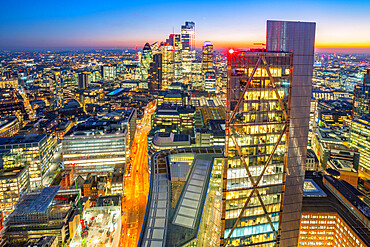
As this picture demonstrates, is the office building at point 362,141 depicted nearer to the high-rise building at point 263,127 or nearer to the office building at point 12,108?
the high-rise building at point 263,127

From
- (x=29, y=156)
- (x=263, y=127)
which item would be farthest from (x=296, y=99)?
(x=29, y=156)

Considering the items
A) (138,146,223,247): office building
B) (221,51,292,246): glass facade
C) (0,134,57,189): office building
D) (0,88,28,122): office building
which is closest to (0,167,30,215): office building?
(0,134,57,189): office building

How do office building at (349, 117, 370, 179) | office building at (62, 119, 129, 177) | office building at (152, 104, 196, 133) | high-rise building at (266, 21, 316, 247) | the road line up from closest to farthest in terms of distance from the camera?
high-rise building at (266, 21, 316, 247) → the road → office building at (62, 119, 129, 177) → office building at (349, 117, 370, 179) → office building at (152, 104, 196, 133)

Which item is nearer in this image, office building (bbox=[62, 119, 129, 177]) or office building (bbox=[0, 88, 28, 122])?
office building (bbox=[62, 119, 129, 177])

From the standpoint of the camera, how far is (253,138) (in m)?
35.5

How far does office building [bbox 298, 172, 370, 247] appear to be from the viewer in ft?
184

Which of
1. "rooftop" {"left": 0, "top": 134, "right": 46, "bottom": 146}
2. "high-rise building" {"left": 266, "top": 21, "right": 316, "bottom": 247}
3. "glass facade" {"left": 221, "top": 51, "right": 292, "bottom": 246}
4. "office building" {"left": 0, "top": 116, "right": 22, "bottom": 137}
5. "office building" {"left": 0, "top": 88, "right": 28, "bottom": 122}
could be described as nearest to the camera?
"glass facade" {"left": 221, "top": 51, "right": 292, "bottom": 246}

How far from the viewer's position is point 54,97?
197 metres

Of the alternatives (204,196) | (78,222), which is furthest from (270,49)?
(78,222)

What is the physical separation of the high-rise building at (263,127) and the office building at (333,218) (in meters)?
27.7

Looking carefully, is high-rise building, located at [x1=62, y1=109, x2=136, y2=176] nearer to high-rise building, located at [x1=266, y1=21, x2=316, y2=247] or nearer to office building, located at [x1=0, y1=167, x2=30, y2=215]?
office building, located at [x1=0, y1=167, x2=30, y2=215]

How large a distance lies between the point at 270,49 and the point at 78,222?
201ft

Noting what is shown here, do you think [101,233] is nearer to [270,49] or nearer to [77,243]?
[77,243]

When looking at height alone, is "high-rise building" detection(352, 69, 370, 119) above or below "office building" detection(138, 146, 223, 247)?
above
